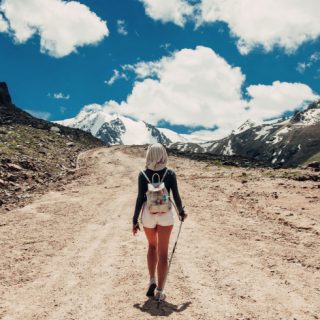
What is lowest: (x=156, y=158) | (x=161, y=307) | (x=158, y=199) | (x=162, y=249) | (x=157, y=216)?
(x=161, y=307)

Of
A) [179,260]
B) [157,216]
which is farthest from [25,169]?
[157,216]

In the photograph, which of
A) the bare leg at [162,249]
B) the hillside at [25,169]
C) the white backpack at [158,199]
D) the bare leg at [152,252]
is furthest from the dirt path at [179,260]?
the hillside at [25,169]

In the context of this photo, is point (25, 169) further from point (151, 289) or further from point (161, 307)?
point (161, 307)

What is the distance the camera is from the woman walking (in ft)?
29.6

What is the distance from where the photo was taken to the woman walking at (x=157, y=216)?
356 inches

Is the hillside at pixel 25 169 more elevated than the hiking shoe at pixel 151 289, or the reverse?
the hillside at pixel 25 169

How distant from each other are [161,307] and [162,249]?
115cm

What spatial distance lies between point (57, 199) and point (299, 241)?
1346cm

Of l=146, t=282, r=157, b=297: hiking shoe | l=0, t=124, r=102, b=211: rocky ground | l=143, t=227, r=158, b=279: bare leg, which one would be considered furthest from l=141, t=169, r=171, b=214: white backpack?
l=0, t=124, r=102, b=211: rocky ground

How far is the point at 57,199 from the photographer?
75.7ft

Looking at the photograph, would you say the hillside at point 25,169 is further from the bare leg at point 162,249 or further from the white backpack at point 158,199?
the white backpack at point 158,199

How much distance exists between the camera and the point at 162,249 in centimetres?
920

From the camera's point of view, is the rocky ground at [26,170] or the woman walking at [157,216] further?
the rocky ground at [26,170]

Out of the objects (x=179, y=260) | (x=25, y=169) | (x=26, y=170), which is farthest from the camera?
(x=25, y=169)
